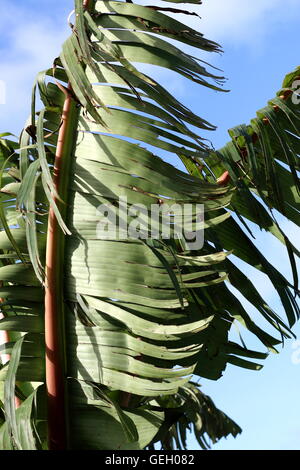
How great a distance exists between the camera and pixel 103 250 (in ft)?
5.50

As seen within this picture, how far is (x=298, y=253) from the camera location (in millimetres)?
2107

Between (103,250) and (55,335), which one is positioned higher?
(103,250)

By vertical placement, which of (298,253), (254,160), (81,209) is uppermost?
(254,160)

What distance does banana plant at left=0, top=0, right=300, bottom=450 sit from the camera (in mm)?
1630

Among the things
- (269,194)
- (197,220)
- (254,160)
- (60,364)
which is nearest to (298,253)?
(269,194)

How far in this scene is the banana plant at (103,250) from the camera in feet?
5.35

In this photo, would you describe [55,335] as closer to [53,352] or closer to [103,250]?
[53,352]

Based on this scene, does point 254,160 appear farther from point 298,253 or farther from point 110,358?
point 110,358

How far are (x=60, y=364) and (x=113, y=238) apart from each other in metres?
0.36

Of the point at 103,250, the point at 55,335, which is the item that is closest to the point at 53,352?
the point at 55,335

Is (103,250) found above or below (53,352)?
above
